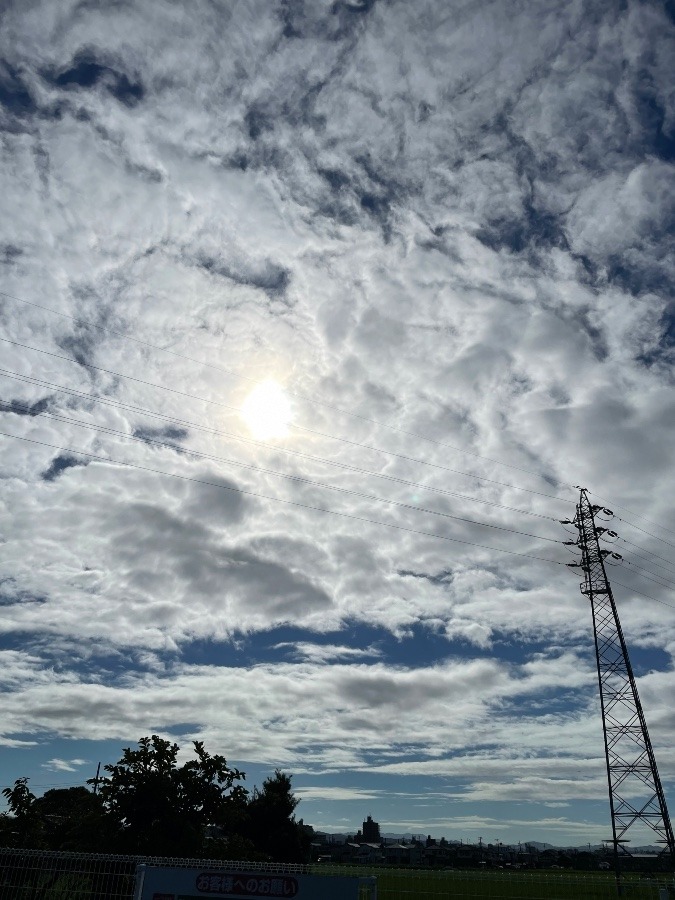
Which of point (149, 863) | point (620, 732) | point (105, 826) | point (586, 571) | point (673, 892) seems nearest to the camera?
point (673, 892)

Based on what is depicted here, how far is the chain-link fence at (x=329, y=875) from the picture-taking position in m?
11.7

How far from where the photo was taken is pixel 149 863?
1396cm

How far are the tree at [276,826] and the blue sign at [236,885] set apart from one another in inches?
1537

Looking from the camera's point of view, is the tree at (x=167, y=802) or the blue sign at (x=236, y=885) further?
the tree at (x=167, y=802)

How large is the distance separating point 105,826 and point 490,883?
11.9 metres

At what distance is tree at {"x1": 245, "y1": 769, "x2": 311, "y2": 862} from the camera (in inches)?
1906

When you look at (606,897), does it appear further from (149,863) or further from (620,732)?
(620,732)

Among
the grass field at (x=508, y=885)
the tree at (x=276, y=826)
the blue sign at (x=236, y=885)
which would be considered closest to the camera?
the grass field at (x=508, y=885)

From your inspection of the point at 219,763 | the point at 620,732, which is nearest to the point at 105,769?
the point at 219,763

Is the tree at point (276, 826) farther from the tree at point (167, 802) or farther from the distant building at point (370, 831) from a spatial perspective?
the distant building at point (370, 831)

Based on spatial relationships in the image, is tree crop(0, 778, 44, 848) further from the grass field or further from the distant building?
the distant building

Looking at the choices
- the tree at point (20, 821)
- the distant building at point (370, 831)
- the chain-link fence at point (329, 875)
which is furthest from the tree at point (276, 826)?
the distant building at point (370, 831)

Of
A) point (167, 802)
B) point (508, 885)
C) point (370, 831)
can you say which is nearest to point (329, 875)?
point (508, 885)

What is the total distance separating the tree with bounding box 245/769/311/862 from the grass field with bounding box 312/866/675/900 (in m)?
38.8
